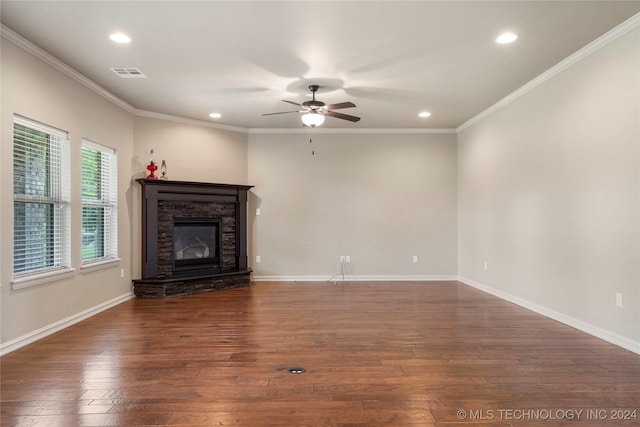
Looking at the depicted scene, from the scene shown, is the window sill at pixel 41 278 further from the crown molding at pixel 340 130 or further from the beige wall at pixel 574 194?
the beige wall at pixel 574 194

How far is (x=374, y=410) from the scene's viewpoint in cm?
210

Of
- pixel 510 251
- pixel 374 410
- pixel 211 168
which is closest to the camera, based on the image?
pixel 374 410

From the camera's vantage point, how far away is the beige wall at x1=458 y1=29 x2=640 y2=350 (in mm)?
3109

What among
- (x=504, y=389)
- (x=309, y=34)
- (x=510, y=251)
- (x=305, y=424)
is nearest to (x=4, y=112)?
(x=309, y=34)

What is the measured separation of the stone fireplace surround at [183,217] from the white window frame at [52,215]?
1423 mm

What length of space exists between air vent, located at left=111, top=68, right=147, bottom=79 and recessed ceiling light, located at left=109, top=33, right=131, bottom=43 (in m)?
0.67

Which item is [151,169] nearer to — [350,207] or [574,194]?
[350,207]

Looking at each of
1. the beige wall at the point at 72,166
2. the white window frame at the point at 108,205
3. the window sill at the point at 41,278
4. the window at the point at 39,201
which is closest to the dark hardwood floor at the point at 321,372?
the beige wall at the point at 72,166

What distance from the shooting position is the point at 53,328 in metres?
3.62

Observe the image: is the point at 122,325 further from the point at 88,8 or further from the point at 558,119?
the point at 558,119

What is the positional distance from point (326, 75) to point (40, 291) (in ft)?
12.5

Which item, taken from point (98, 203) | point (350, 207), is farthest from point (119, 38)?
point (350, 207)

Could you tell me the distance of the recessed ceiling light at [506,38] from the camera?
10.6ft

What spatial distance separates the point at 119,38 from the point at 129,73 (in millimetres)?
874
